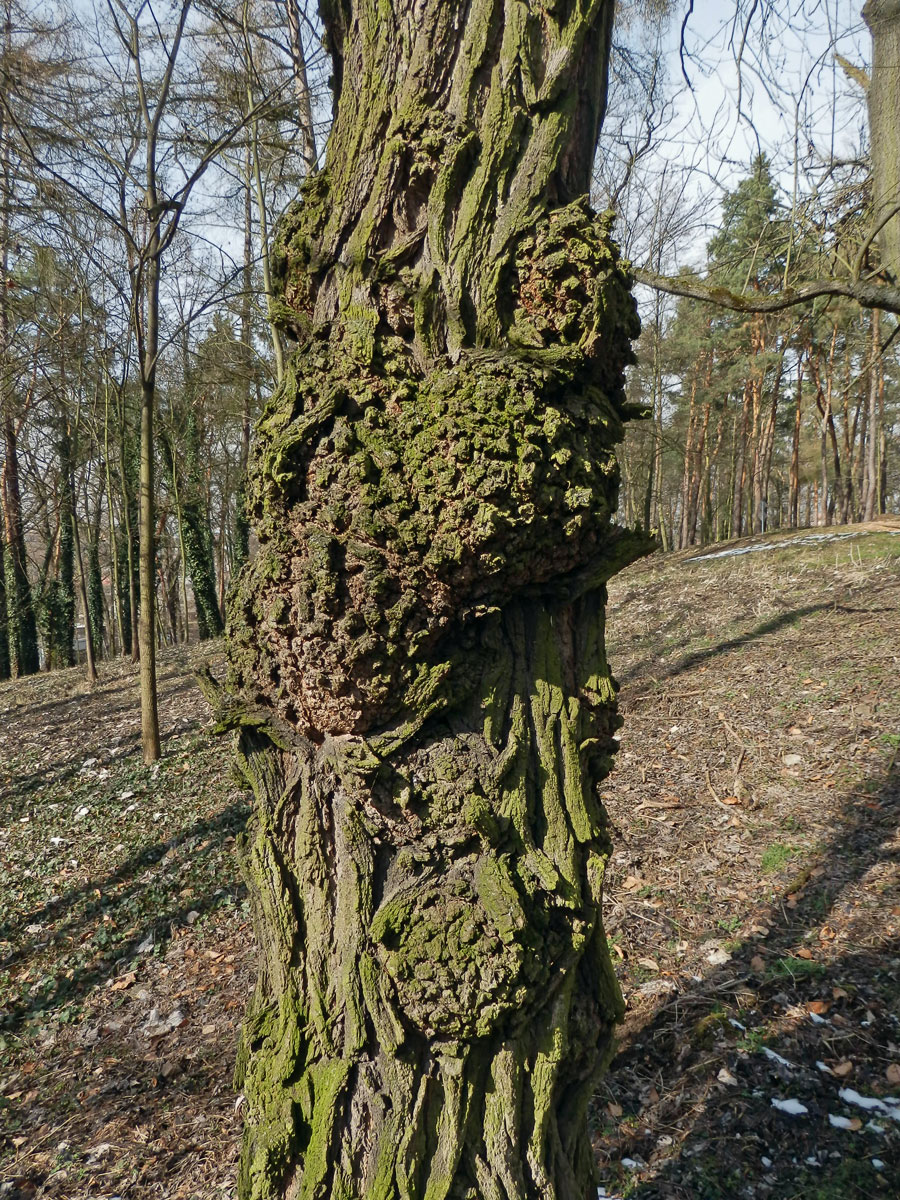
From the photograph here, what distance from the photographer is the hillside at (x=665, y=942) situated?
2.64 meters

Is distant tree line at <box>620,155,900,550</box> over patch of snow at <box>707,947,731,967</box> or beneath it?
over

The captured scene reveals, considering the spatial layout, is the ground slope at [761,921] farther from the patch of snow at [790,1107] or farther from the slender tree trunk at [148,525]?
the slender tree trunk at [148,525]

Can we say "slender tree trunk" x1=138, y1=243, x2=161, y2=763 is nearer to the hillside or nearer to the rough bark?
the hillside

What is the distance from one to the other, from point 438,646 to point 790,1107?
2569 mm

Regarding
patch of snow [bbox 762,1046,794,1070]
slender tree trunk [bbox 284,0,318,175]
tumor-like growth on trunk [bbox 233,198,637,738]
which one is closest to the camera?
tumor-like growth on trunk [bbox 233,198,637,738]

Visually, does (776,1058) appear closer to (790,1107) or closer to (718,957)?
(790,1107)

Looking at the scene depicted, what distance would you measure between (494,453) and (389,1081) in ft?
4.17

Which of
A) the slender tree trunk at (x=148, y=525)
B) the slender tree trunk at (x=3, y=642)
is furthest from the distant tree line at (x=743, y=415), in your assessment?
the slender tree trunk at (x=3, y=642)

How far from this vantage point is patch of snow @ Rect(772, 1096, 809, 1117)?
8.54 ft


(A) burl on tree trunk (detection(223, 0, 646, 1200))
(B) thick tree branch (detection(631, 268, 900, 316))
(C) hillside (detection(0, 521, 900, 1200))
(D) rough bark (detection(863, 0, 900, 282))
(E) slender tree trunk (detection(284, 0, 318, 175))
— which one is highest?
(E) slender tree trunk (detection(284, 0, 318, 175))

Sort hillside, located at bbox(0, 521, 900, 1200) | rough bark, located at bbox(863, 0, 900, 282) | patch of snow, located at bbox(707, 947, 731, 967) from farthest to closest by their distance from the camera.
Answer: rough bark, located at bbox(863, 0, 900, 282), patch of snow, located at bbox(707, 947, 731, 967), hillside, located at bbox(0, 521, 900, 1200)

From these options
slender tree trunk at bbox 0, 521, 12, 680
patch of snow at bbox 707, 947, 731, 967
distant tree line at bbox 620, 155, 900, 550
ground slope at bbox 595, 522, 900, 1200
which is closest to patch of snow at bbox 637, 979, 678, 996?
ground slope at bbox 595, 522, 900, 1200

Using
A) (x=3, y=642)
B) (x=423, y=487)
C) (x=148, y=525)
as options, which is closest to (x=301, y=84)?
(x=148, y=525)

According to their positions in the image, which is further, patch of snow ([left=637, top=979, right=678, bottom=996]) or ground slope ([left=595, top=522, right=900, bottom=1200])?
patch of snow ([left=637, top=979, right=678, bottom=996])
